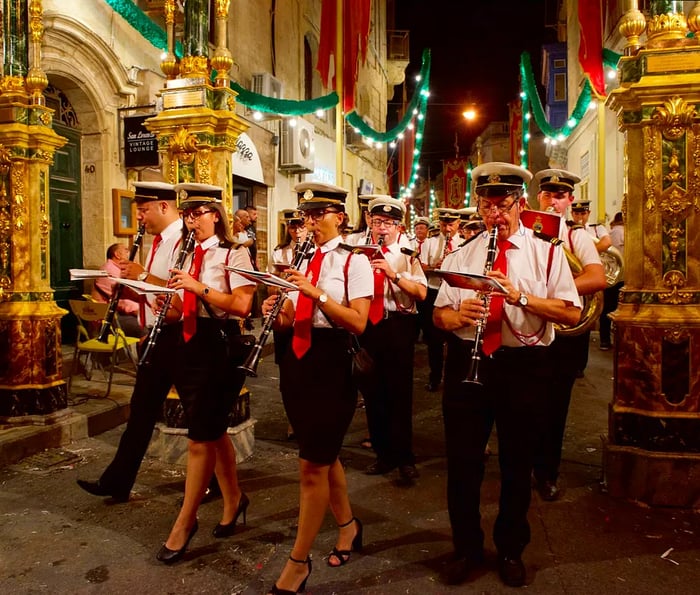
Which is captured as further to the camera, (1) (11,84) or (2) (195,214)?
(1) (11,84)

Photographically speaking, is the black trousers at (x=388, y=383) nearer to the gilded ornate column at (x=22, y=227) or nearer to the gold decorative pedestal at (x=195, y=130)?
the gold decorative pedestal at (x=195, y=130)

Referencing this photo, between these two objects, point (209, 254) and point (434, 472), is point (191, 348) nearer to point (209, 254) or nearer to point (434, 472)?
point (209, 254)

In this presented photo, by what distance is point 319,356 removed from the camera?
3355mm

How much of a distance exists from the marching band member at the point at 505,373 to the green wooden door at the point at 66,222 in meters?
7.40

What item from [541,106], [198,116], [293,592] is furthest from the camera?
[541,106]

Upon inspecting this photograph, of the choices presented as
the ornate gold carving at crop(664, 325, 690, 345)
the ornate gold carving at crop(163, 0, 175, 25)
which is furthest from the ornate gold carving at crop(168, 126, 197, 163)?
the ornate gold carving at crop(664, 325, 690, 345)

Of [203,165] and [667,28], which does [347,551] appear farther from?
[667,28]

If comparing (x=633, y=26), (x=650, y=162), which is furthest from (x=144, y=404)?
(x=633, y=26)

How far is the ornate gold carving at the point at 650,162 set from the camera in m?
4.48

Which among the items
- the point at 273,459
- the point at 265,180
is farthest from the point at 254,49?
the point at 273,459

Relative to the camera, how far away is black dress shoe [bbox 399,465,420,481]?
5.15 metres

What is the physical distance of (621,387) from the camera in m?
4.67

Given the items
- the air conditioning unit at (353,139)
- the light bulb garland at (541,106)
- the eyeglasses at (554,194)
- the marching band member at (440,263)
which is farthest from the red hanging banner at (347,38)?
the air conditioning unit at (353,139)

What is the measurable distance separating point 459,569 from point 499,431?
0.79 meters
